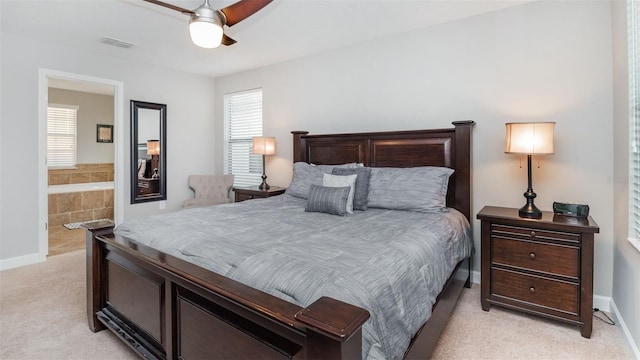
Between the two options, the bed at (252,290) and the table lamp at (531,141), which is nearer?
the bed at (252,290)

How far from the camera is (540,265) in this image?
2.30 meters

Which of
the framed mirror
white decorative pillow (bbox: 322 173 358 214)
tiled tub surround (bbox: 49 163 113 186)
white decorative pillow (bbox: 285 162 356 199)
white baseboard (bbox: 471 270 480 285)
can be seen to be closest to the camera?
white decorative pillow (bbox: 322 173 358 214)

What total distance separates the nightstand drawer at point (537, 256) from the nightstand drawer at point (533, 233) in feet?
0.15

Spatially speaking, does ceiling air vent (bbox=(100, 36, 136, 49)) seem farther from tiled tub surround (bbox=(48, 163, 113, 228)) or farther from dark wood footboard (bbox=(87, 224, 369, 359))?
tiled tub surround (bbox=(48, 163, 113, 228))

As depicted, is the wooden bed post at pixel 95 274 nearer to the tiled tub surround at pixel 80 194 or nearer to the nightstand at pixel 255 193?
the nightstand at pixel 255 193

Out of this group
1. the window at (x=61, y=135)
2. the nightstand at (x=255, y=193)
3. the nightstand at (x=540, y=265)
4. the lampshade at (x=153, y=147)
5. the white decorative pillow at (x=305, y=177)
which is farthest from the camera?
the window at (x=61, y=135)

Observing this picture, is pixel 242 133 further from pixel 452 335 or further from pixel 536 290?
pixel 536 290

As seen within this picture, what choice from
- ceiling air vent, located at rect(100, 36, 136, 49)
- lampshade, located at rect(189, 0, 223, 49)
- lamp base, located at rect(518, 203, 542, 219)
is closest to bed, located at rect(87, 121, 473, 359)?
lamp base, located at rect(518, 203, 542, 219)

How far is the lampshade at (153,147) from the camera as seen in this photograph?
4.60 metres

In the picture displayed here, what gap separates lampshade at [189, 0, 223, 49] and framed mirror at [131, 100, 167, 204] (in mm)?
2989

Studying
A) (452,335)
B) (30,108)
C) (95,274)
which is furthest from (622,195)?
(30,108)

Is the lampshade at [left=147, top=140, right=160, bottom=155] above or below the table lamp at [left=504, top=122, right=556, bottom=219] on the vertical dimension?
above

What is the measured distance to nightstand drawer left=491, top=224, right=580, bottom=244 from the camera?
220 cm

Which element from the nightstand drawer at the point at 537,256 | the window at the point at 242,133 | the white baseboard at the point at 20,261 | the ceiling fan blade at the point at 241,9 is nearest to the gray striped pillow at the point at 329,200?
the nightstand drawer at the point at 537,256
